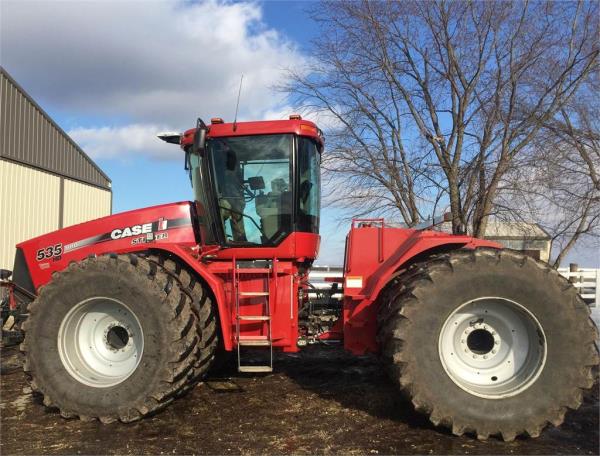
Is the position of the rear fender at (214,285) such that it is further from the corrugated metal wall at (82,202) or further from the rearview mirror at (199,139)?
the corrugated metal wall at (82,202)

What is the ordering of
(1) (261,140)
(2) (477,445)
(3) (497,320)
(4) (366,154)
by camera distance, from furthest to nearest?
(4) (366,154) → (1) (261,140) → (3) (497,320) → (2) (477,445)

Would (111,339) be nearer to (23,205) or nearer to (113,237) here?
(113,237)

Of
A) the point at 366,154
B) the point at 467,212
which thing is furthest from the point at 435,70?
the point at 467,212

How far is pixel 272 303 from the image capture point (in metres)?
4.94

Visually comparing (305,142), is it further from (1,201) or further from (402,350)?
(1,201)

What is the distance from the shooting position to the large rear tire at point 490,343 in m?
3.94

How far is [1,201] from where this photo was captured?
48.0 feet

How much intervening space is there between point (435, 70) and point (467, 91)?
1108 millimetres

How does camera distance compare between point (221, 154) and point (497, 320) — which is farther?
point (221, 154)

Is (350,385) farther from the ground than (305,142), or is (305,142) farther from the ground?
(305,142)

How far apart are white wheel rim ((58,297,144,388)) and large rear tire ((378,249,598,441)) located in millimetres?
2326

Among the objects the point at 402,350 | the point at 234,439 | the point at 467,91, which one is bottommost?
the point at 234,439

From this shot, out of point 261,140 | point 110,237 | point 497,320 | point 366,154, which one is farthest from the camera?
point 366,154

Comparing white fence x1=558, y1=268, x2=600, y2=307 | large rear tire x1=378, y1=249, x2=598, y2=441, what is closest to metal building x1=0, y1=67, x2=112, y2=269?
large rear tire x1=378, y1=249, x2=598, y2=441
